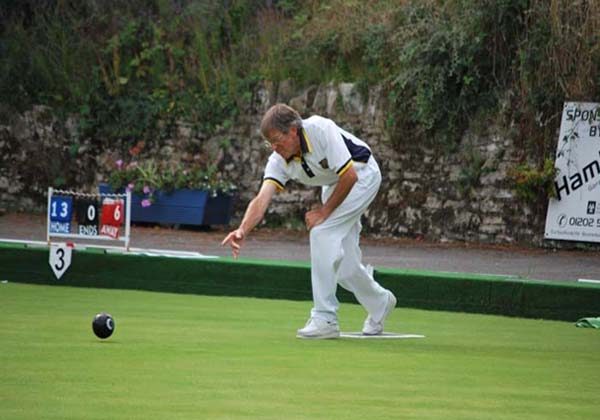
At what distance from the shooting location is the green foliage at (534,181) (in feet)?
46.2

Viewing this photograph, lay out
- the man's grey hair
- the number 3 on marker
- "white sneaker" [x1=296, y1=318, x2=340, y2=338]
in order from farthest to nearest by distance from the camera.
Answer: the number 3 on marker
"white sneaker" [x1=296, y1=318, x2=340, y2=338]
the man's grey hair

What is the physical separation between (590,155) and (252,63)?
4690mm

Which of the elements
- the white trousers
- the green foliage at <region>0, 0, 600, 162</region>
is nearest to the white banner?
the green foliage at <region>0, 0, 600, 162</region>

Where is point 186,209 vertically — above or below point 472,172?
below

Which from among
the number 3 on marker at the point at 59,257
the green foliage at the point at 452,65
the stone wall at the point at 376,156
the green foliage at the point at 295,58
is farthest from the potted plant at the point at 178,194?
the number 3 on marker at the point at 59,257

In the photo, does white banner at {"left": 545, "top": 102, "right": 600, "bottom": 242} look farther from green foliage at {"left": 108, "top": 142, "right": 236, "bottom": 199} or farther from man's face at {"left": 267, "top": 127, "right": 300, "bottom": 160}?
man's face at {"left": 267, "top": 127, "right": 300, "bottom": 160}

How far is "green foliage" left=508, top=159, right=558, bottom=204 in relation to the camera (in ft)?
46.2

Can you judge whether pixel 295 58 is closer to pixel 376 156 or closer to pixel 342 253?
pixel 376 156

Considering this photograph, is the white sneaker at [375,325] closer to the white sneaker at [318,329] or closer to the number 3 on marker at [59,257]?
the white sneaker at [318,329]

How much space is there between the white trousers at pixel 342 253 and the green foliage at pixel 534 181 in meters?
7.23

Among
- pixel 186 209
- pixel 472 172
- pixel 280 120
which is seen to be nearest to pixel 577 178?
pixel 472 172

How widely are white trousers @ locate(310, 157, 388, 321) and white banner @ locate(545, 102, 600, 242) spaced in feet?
23.9

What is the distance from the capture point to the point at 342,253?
686 centimetres

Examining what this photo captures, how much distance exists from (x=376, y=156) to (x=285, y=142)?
8780 millimetres
